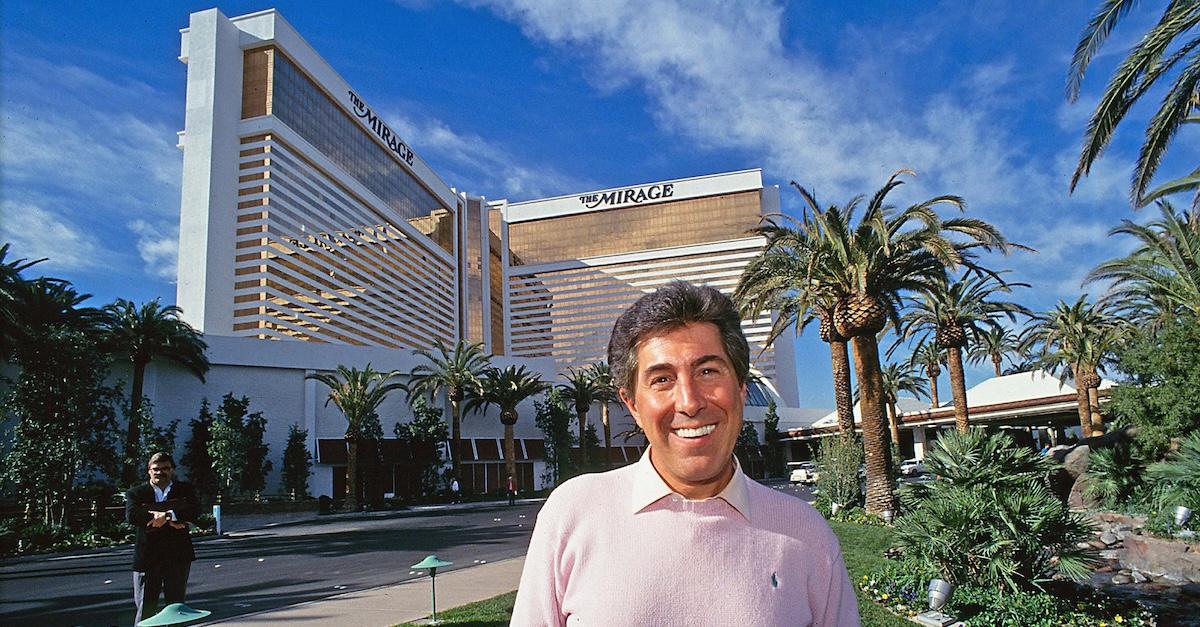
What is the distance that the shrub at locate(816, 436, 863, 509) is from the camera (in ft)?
62.5

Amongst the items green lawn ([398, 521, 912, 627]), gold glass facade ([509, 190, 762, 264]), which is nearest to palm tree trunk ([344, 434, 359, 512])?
green lawn ([398, 521, 912, 627])

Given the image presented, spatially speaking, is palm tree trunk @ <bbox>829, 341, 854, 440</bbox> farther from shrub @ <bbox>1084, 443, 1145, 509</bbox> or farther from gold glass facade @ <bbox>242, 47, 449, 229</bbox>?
gold glass facade @ <bbox>242, 47, 449, 229</bbox>

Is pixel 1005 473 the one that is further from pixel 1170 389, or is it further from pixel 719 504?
pixel 1170 389

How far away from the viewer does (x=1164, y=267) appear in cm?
1966

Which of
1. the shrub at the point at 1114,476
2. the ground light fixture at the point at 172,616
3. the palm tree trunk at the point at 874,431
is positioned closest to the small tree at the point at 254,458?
the palm tree trunk at the point at 874,431

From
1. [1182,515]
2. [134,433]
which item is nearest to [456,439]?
[134,433]

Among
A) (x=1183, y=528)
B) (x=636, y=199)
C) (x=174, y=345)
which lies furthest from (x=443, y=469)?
(x=636, y=199)

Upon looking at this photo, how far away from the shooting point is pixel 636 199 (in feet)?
405

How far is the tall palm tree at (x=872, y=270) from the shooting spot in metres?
17.0

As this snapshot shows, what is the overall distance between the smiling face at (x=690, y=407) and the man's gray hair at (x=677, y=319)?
0.02 meters

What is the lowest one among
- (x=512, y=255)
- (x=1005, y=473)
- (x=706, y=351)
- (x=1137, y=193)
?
(x=1005, y=473)

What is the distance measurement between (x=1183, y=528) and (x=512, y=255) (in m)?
120

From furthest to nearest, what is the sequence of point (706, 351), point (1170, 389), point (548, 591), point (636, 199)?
1. point (636, 199)
2. point (1170, 389)
3. point (706, 351)
4. point (548, 591)

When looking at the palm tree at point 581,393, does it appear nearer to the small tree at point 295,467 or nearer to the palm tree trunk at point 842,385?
the small tree at point 295,467
